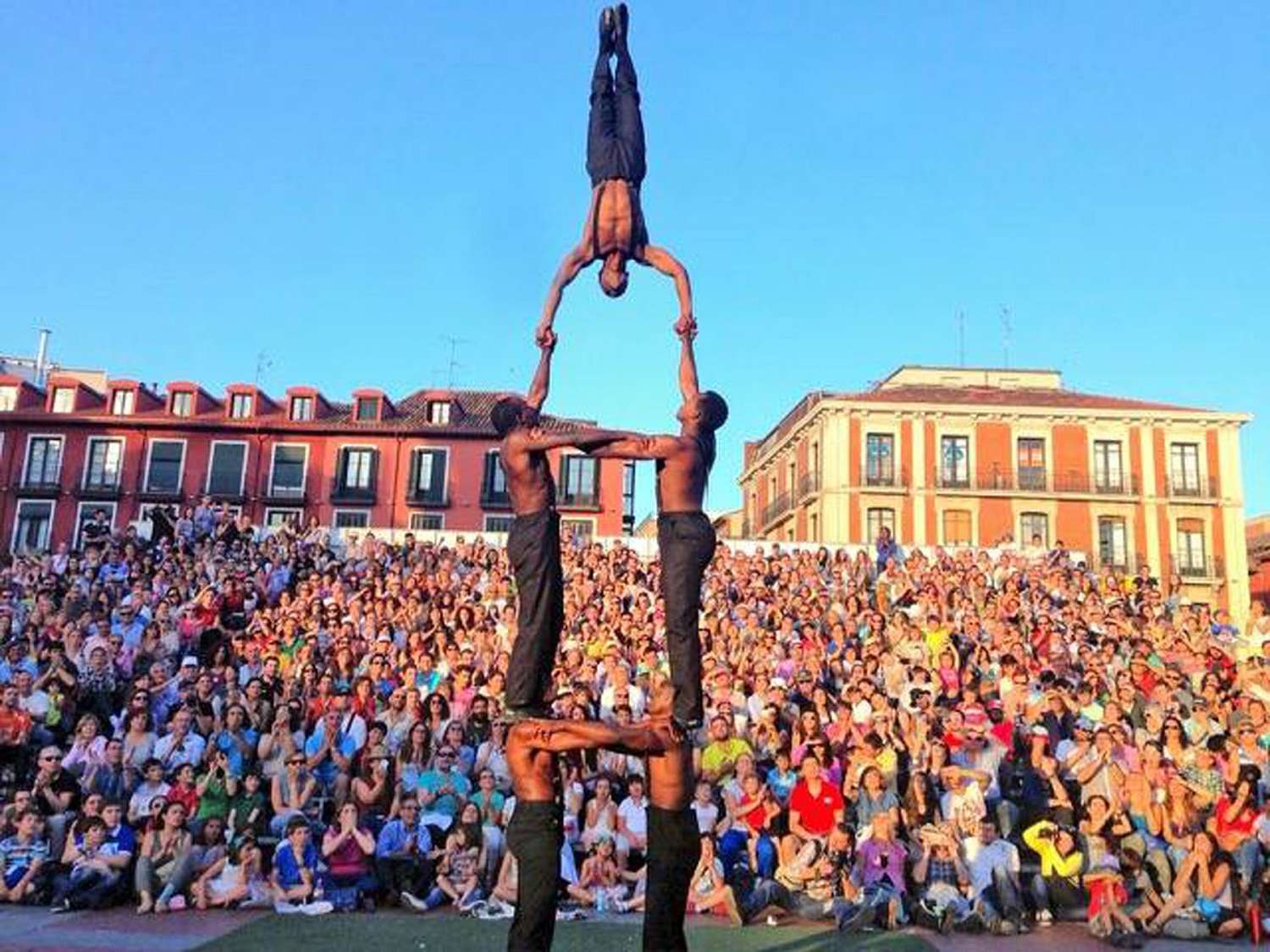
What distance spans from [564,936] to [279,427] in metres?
34.2

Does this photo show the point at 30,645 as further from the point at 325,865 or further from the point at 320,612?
the point at 325,865

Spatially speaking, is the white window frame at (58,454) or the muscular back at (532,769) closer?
the muscular back at (532,769)

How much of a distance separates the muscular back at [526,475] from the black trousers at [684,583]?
68 centimetres

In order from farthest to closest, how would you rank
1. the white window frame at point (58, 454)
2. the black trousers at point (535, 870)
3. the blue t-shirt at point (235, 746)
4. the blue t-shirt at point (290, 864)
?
the white window frame at point (58, 454) < the blue t-shirt at point (235, 746) < the blue t-shirt at point (290, 864) < the black trousers at point (535, 870)

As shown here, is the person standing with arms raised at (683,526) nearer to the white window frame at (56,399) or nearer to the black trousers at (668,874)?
the black trousers at (668,874)

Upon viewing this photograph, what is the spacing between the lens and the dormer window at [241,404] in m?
39.3

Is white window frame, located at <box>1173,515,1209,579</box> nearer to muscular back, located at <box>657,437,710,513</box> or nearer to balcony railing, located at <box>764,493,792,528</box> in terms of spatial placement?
balcony railing, located at <box>764,493,792,528</box>

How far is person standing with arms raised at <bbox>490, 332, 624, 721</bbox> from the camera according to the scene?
5.65 meters

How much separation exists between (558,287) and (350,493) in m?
33.3

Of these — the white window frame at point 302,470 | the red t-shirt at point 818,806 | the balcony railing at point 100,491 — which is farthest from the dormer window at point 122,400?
the red t-shirt at point 818,806

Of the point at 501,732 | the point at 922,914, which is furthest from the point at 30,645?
the point at 922,914

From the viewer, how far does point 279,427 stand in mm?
38375

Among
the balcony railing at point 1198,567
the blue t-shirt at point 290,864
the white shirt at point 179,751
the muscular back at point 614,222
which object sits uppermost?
the balcony railing at point 1198,567

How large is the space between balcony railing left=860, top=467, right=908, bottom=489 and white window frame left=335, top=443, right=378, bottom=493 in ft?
58.7
